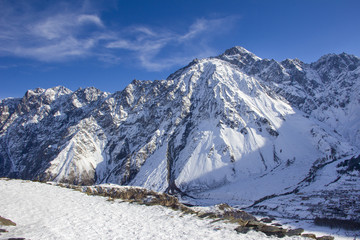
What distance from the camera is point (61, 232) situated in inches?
814

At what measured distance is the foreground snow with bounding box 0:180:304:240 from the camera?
20.0 m

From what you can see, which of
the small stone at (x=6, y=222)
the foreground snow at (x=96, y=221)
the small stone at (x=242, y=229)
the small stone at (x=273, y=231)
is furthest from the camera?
the small stone at (x=6, y=222)

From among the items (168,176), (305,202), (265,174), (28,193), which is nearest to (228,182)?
A: (265,174)

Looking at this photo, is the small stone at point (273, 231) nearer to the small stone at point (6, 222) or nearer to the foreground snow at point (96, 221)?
the foreground snow at point (96, 221)

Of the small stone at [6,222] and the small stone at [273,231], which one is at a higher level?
the small stone at [6,222]

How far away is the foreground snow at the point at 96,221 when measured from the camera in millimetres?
20047

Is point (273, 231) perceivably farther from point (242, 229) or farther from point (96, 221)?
point (96, 221)

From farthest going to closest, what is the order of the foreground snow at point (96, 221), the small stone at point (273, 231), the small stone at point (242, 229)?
the small stone at point (242, 229)
the foreground snow at point (96, 221)
the small stone at point (273, 231)

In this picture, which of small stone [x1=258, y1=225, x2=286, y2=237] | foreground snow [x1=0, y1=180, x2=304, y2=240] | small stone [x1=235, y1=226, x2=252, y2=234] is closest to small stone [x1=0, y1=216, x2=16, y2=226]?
foreground snow [x1=0, y1=180, x2=304, y2=240]

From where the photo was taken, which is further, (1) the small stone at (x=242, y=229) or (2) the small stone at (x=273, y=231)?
(1) the small stone at (x=242, y=229)

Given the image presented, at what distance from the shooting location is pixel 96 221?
945 inches

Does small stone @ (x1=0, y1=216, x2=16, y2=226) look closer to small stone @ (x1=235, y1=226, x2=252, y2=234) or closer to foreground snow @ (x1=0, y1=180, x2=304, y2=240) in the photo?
foreground snow @ (x1=0, y1=180, x2=304, y2=240)

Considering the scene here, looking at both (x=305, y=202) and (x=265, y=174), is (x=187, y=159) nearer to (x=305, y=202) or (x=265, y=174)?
(x=265, y=174)

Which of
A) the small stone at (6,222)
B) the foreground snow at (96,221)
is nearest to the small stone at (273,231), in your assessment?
the foreground snow at (96,221)
